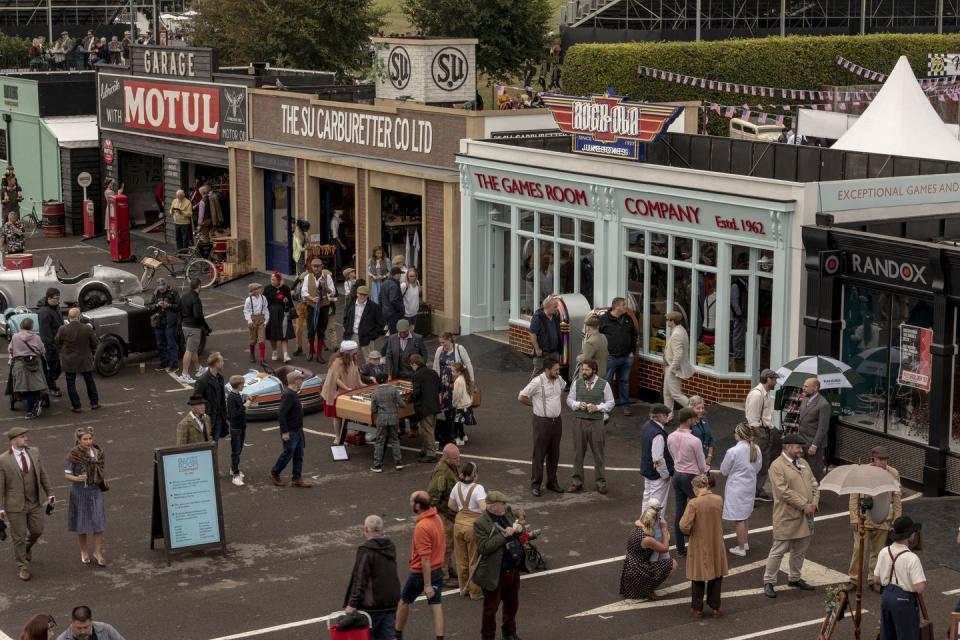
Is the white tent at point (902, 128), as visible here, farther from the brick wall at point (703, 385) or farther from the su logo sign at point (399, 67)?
the brick wall at point (703, 385)

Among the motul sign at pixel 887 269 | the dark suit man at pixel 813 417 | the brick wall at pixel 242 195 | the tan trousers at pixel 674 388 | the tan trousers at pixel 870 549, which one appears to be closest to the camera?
the tan trousers at pixel 870 549

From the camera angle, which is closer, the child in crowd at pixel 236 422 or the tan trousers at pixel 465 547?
the tan trousers at pixel 465 547

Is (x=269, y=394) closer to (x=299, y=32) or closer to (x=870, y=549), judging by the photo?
(x=870, y=549)

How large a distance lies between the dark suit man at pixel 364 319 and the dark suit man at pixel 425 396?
15.8 ft

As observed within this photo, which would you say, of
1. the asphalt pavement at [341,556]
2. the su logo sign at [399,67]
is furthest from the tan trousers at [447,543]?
the su logo sign at [399,67]

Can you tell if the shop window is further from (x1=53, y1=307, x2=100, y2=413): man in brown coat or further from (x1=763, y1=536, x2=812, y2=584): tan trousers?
(x1=53, y1=307, x2=100, y2=413): man in brown coat

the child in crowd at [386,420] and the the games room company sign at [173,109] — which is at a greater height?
the the games room company sign at [173,109]

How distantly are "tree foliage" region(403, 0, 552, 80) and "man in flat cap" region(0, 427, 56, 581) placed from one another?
51.3m

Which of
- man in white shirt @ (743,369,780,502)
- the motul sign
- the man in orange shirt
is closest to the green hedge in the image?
the motul sign


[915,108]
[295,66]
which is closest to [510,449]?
[915,108]

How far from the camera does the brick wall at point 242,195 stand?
3312 centimetres

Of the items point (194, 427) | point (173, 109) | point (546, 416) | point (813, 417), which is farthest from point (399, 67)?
point (813, 417)

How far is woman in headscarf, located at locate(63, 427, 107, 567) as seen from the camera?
1523cm

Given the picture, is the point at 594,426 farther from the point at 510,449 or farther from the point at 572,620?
the point at 572,620
